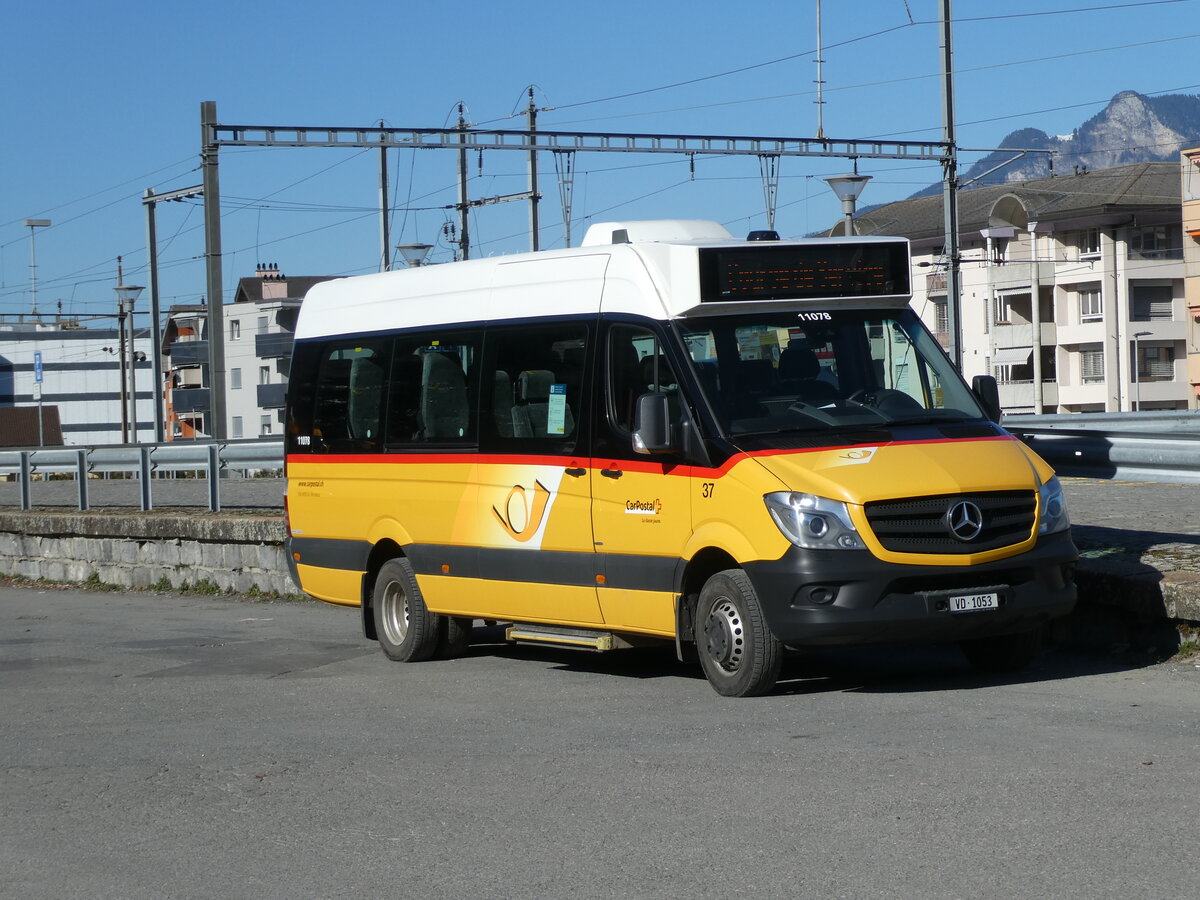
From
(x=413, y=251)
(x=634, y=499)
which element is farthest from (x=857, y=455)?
(x=413, y=251)

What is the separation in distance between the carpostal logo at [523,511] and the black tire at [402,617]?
1284mm

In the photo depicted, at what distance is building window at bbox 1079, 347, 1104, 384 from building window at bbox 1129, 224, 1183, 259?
4.75 metres

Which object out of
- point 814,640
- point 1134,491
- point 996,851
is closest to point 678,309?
point 814,640

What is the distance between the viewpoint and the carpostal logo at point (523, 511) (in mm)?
10844

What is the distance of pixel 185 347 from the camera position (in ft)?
391

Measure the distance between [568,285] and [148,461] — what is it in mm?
11540

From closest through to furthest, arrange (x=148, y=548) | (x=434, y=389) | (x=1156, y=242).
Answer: (x=434, y=389) → (x=148, y=548) → (x=1156, y=242)

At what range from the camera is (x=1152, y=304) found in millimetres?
80062

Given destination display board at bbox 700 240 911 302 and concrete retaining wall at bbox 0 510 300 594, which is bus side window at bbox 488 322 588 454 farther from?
concrete retaining wall at bbox 0 510 300 594

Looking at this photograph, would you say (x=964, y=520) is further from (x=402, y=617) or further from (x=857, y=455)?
(x=402, y=617)

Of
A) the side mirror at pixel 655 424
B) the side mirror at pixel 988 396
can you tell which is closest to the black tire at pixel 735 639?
the side mirror at pixel 655 424

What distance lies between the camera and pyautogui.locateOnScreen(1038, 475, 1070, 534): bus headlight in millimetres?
9398

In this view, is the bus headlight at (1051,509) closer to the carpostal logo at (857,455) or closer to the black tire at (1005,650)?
the black tire at (1005,650)

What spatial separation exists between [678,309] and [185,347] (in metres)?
113
